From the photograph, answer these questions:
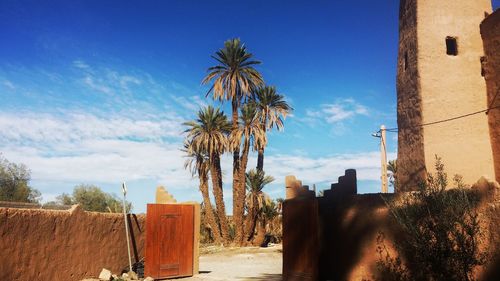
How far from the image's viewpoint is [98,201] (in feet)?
133

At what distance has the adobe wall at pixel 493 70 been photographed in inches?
547

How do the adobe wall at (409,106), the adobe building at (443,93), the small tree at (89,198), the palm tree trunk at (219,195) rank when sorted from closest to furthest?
the adobe building at (443,93) → the adobe wall at (409,106) → the palm tree trunk at (219,195) → the small tree at (89,198)

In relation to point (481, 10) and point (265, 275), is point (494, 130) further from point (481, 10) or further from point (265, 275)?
point (265, 275)

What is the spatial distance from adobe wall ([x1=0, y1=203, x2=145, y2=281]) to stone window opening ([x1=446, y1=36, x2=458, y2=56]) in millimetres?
13760

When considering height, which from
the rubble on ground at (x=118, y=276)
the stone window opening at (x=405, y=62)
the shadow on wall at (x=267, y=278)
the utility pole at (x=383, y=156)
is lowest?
the shadow on wall at (x=267, y=278)

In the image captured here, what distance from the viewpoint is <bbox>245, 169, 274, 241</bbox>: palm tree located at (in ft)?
92.9

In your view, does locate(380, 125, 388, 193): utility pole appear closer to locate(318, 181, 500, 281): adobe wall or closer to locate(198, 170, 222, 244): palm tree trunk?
locate(198, 170, 222, 244): palm tree trunk

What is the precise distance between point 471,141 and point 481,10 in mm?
→ 5575

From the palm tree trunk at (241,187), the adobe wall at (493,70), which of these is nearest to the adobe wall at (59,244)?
the adobe wall at (493,70)

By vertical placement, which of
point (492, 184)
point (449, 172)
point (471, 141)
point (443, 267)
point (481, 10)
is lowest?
point (443, 267)

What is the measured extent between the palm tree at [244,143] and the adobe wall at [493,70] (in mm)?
15719

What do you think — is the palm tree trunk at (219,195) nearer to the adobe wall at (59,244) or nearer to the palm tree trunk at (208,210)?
the palm tree trunk at (208,210)

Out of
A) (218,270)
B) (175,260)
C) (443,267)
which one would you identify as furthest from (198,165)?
(443,267)

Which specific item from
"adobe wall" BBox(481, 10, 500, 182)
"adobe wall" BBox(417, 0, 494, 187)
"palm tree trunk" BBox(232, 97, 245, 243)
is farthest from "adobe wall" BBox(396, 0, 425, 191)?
"palm tree trunk" BBox(232, 97, 245, 243)
